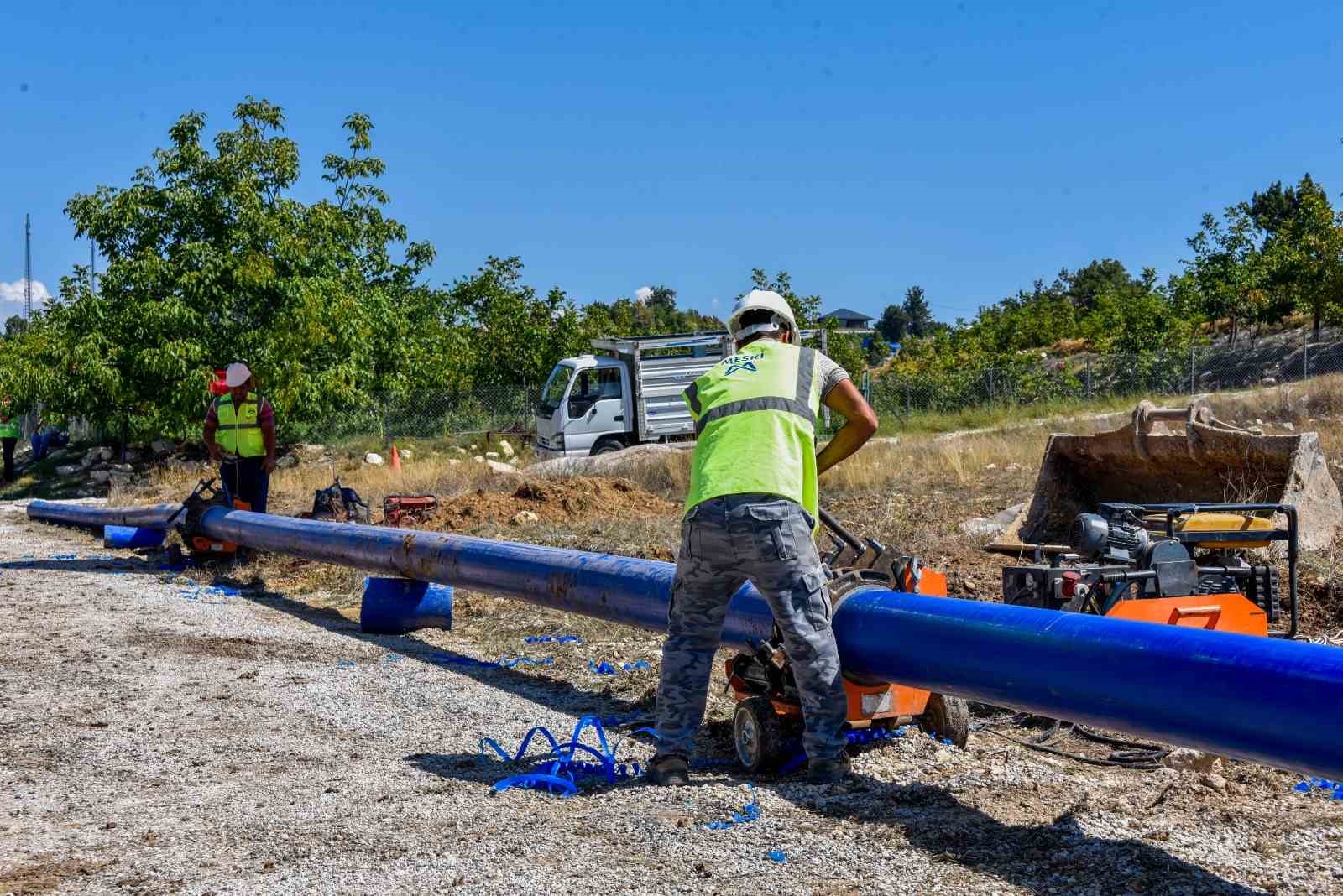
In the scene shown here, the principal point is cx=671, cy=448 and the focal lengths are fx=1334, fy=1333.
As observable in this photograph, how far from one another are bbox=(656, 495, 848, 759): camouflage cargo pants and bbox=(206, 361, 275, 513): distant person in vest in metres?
7.79

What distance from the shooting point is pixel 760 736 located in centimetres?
505

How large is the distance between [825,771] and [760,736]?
290 millimetres

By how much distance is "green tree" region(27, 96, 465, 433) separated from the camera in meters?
24.8

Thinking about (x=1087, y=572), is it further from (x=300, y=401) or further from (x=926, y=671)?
(x=300, y=401)

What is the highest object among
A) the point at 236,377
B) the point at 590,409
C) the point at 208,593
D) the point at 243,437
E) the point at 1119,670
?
the point at 590,409

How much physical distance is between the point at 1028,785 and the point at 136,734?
12.6ft

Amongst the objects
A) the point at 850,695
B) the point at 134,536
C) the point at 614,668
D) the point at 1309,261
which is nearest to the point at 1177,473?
the point at 614,668

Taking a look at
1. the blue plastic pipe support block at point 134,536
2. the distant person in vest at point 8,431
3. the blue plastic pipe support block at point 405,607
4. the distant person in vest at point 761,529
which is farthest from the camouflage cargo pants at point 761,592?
the distant person in vest at point 8,431

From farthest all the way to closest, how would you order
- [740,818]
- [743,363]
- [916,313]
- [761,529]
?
1. [916,313]
2. [743,363]
3. [761,529]
4. [740,818]

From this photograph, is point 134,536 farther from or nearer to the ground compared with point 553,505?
nearer to the ground

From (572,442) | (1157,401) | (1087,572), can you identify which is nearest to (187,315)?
(572,442)

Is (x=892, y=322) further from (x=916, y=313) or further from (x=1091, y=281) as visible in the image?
(x=1091, y=281)

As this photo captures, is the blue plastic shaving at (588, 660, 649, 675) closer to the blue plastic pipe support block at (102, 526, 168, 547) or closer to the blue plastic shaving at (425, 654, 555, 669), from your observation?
the blue plastic shaving at (425, 654, 555, 669)

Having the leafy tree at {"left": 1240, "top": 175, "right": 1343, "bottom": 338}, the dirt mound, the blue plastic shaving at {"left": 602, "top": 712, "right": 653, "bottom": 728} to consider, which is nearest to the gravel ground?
the blue plastic shaving at {"left": 602, "top": 712, "right": 653, "bottom": 728}
